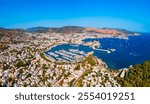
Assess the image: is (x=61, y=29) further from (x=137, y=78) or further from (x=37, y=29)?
(x=137, y=78)

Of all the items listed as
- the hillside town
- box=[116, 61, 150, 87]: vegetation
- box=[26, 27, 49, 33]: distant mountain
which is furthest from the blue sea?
box=[116, 61, 150, 87]: vegetation

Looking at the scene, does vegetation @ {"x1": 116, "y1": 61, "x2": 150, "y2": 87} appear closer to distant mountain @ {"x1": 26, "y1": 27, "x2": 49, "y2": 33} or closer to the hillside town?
the hillside town

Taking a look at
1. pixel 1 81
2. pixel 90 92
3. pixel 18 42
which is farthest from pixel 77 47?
pixel 90 92

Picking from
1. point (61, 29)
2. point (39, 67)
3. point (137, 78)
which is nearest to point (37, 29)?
point (61, 29)

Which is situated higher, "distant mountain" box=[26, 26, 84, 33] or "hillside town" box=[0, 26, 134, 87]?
"distant mountain" box=[26, 26, 84, 33]

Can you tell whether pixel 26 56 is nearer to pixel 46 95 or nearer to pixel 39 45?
pixel 39 45
